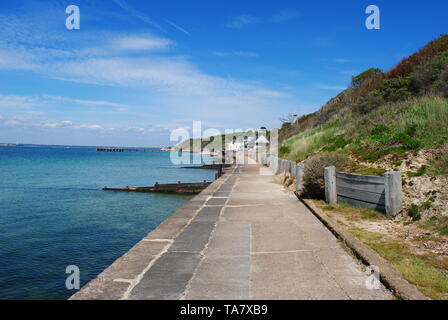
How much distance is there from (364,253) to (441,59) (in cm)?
1580

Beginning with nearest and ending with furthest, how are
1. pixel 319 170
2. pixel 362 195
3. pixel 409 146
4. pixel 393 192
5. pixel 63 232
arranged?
pixel 393 192 < pixel 362 195 < pixel 409 146 < pixel 319 170 < pixel 63 232

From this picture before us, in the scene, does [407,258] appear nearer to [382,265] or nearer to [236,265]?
[382,265]

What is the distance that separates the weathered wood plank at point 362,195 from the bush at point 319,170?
2.70 feet

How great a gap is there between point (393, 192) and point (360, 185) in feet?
4.31

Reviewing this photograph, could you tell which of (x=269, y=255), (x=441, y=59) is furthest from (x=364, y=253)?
(x=441, y=59)

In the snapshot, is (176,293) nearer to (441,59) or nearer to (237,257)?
(237,257)

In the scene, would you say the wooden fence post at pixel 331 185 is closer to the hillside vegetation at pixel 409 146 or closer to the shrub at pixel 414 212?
the hillside vegetation at pixel 409 146

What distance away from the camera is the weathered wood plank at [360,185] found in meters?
7.97

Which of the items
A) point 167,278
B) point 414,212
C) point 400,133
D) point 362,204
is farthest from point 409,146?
point 167,278

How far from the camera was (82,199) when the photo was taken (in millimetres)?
24844

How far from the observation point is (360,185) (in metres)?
8.60

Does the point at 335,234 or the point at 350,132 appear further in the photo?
the point at 350,132
